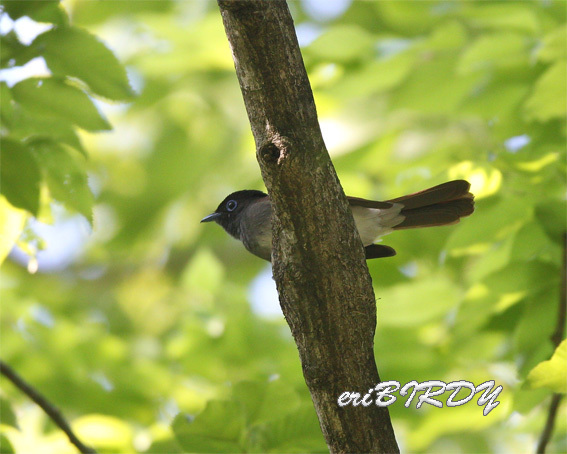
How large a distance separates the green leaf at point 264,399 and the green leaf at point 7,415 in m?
1.10

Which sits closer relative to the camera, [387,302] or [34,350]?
[387,302]

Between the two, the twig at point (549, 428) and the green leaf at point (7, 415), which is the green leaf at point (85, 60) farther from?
the twig at point (549, 428)

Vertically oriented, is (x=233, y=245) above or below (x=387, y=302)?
above

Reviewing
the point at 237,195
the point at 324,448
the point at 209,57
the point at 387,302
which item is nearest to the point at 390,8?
the point at 209,57

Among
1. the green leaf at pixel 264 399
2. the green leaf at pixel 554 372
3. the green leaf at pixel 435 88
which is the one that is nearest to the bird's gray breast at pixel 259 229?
the green leaf at pixel 435 88

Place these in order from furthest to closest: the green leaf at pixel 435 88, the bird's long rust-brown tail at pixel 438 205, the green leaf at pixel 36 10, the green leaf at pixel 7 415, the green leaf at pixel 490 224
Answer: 1. the green leaf at pixel 435 88
2. the bird's long rust-brown tail at pixel 438 205
3. the green leaf at pixel 490 224
4. the green leaf at pixel 7 415
5. the green leaf at pixel 36 10

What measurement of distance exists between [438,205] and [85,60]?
2.09 metres

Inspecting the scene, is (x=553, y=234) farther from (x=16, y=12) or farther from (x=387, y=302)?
(x=16, y=12)

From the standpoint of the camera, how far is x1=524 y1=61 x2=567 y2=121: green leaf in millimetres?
3152

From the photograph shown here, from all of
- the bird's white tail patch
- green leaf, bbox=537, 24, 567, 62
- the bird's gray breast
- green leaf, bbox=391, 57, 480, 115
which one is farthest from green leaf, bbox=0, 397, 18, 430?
green leaf, bbox=537, 24, 567, 62

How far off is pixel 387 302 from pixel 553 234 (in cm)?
104

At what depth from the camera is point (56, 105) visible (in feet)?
9.33

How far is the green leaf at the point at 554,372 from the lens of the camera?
224 centimetres

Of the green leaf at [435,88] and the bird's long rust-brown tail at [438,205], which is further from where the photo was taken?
the green leaf at [435,88]
